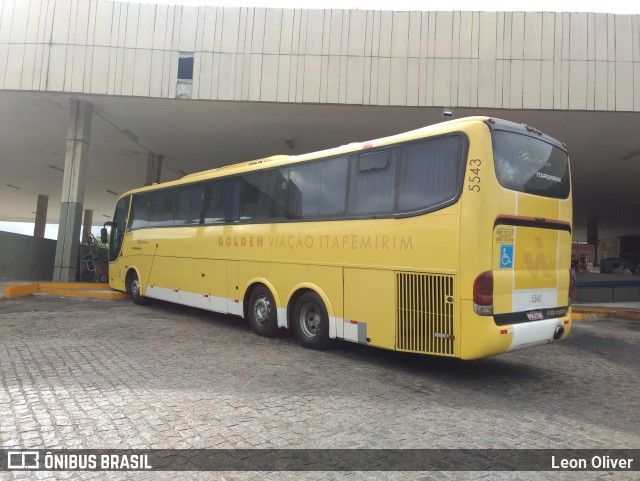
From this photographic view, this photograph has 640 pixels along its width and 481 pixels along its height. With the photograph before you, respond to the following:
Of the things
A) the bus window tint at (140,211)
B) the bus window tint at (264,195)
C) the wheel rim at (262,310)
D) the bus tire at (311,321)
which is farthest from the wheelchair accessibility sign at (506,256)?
the bus window tint at (140,211)

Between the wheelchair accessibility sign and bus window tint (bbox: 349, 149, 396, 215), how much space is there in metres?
1.50

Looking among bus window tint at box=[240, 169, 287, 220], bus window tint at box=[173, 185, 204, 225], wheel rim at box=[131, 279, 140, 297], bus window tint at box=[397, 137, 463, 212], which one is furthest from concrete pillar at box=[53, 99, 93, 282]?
bus window tint at box=[397, 137, 463, 212]

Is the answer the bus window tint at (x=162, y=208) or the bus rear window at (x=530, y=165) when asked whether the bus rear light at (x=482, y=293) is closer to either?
the bus rear window at (x=530, y=165)

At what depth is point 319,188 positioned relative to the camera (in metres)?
7.05

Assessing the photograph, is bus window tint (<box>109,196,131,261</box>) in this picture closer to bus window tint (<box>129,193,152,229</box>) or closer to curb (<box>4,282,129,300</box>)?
bus window tint (<box>129,193,152,229</box>)

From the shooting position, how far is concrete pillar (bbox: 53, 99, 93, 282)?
14.4 m

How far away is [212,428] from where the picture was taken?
3844mm

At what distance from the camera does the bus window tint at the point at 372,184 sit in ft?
19.9

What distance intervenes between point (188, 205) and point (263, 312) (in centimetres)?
350

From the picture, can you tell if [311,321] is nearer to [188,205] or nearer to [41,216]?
[188,205]

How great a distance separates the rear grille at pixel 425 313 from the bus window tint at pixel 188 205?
5.46m

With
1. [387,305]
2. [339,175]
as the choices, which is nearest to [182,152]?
[339,175]

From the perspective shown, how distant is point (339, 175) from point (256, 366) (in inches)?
120

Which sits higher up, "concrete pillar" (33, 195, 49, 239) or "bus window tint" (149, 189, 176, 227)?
"concrete pillar" (33, 195, 49, 239)
